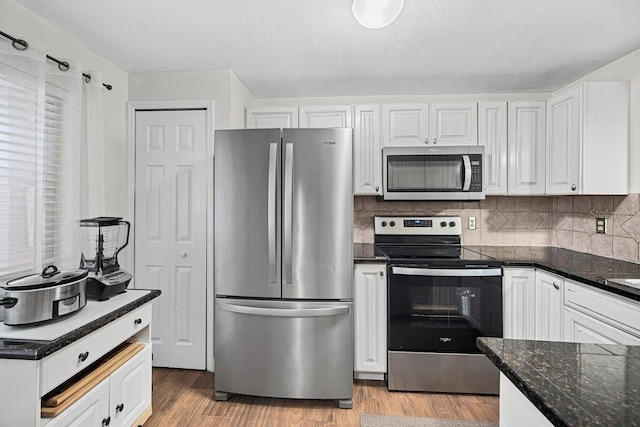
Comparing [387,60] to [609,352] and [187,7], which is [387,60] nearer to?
[187,7]

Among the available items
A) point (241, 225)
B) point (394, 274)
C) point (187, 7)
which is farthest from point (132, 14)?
point (394, 274)

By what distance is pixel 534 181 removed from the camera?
287cm

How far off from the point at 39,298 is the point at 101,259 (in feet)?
1.49

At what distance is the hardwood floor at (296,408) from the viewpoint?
2135 mm

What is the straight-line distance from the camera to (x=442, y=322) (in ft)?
8.12

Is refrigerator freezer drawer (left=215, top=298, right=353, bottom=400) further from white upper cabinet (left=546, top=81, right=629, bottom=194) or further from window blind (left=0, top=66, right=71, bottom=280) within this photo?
white upper cabinet (left=546, top=81, right=629, bottom=194)

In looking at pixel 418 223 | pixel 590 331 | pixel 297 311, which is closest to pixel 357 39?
pixel 418 223

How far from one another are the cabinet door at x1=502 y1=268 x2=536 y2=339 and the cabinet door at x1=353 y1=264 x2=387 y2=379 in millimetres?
870

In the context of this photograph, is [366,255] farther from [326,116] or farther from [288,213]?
[326,116]

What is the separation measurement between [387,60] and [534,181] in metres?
1.61

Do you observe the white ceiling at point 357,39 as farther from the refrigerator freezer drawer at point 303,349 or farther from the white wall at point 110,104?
the refrigerator freezer drawer at point 303,349

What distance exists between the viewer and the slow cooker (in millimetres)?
1380

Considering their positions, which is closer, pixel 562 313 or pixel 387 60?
pixel 562 313

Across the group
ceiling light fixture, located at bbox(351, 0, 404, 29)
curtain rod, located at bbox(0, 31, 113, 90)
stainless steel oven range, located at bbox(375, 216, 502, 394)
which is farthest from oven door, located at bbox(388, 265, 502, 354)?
curtain rod, located at bbox(0, 31, 113, 90)
